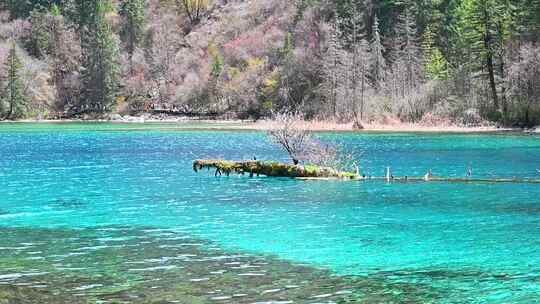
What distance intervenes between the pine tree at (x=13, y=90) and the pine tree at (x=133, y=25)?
33.2 m

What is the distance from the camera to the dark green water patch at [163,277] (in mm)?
20922

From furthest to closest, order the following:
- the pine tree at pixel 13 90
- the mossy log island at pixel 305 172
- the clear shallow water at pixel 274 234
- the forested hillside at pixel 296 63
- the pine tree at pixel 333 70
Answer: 1. the pine tree at pixel 13 90
2. the pine tree at pixel 333 70
3. the forested hillside at pixel 296 63
4. the mossy log island at pixel 305 172
5. the clear shallow water at pixel 274 234

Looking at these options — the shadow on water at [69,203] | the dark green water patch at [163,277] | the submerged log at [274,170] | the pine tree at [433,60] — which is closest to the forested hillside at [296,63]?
the pine tree at [433,60]

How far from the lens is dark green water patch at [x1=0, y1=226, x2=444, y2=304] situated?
2092cm

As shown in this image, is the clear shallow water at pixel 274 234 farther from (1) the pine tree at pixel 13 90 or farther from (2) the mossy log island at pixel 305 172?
(1) the pine tree at pixel 13 90

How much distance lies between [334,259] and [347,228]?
21.2 ft

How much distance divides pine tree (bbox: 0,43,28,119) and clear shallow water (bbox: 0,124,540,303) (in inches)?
4210

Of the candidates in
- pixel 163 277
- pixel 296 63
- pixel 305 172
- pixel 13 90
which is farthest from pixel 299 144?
pixel 13 90

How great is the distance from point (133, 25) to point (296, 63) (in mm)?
66545

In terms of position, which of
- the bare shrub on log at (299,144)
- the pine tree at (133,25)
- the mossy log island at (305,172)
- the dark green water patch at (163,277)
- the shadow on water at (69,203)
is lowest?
the dark green water patch at (163,277)

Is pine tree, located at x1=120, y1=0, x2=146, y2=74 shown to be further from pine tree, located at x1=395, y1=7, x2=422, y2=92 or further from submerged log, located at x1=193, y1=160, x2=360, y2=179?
submerged log, located at x1=193, y1=160, x2=360, y2=179

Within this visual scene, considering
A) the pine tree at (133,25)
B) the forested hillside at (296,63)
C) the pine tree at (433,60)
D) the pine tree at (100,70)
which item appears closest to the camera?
the forested hillside at (296,63)

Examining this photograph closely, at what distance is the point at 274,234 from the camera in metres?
31.5

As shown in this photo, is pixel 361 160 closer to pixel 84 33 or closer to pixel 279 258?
pixel 279 258
